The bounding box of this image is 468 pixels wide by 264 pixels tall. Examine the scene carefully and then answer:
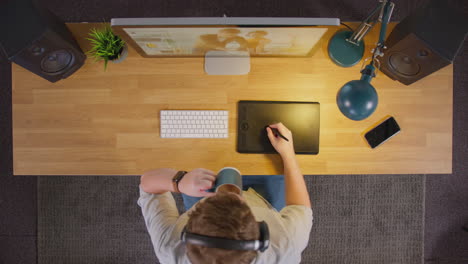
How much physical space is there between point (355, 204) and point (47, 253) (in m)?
2.14

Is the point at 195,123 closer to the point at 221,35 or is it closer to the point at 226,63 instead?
the point at 226,63

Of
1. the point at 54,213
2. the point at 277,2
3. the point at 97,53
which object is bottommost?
the point at 54,213

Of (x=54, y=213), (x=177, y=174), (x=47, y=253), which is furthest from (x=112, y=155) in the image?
(x=47, y=253)

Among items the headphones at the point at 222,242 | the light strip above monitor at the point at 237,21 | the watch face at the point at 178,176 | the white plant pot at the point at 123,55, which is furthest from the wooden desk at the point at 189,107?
the headphones at the point at 222,242

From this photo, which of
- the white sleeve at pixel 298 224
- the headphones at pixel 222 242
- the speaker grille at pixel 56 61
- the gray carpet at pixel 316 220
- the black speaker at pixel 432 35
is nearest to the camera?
the headphones at pixel 222 242

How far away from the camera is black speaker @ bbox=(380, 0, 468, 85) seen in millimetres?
977

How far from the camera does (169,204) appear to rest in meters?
1.17

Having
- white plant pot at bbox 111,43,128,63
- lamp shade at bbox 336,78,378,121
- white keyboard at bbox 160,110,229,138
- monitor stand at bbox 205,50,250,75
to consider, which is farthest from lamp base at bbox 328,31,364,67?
white plant pot at bbox 111,43,128,63

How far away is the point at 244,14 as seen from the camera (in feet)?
6.39

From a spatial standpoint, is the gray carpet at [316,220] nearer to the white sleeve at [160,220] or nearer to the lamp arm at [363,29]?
the white sleeve at [160,220]

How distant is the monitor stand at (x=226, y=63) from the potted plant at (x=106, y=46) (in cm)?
39

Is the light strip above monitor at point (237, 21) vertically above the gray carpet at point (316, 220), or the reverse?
the light strip above monitor at point (237, 21)

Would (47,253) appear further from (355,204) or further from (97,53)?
(355,204)

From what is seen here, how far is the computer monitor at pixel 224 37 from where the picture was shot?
851 millimetres
